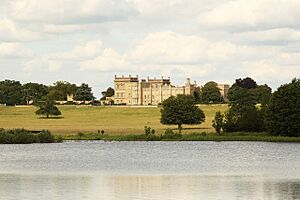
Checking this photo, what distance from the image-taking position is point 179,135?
93.7 meters

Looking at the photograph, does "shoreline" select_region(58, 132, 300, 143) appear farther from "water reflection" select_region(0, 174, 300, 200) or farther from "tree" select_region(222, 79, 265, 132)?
"water reflection" select_region(0, 174, 300, 200)

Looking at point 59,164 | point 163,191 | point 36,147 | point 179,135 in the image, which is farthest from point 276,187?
point 179,135

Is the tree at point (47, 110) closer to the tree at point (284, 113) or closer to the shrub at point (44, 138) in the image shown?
the shrub at point (44, 138)

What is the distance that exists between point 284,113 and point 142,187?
5026 centimetres

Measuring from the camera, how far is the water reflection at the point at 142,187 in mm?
35531

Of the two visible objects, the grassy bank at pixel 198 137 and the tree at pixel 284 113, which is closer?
the tree at pixel 284 113

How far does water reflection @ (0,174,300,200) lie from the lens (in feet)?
117

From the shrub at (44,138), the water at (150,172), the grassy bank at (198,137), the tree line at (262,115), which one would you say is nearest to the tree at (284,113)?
the tree line at (262,115)

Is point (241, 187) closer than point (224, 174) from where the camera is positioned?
Yes

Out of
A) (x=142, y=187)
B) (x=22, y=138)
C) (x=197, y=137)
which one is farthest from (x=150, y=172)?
(x=197, y=137)

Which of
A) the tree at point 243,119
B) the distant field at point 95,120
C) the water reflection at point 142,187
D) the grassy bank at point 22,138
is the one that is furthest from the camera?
the distant field at point 95,120

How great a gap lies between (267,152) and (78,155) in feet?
51.9

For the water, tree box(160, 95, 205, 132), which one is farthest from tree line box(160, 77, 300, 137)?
the water

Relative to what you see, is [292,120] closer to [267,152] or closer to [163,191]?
[267,152]
